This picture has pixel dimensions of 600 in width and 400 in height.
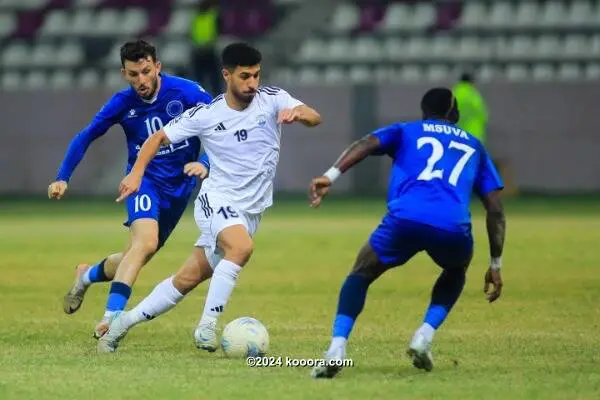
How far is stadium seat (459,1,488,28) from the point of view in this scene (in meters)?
28.4

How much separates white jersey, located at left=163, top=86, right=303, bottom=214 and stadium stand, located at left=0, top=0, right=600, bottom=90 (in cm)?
1749

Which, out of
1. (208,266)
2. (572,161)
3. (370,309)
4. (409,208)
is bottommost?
(572,161)

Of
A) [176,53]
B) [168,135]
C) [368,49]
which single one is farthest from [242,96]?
[176,53]

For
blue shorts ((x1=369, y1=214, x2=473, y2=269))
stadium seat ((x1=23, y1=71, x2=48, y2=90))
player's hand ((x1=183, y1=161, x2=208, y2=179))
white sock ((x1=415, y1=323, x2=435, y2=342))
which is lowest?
stadium seat ((x1=23, y1=71, x2=48, y2=90))

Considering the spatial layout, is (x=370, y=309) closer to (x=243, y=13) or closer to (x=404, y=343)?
(x=404, y=343)

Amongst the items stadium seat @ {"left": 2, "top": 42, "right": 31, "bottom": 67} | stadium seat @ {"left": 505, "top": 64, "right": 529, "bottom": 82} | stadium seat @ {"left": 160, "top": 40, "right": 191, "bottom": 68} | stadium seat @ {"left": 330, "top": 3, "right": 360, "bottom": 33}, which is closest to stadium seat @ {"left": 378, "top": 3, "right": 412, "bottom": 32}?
stadium seat @ {"left": 330, "top": 3, "right": 360, "bottom": 33}

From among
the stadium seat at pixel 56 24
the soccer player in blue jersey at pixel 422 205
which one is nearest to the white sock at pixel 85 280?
the soccer player in blue jersey at pixel 422 205

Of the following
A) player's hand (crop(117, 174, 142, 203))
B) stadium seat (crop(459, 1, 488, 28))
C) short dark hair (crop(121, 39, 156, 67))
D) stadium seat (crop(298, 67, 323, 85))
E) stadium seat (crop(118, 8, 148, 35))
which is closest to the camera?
player's hand (crop(117, 174, 142, 203))

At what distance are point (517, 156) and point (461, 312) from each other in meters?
14.7

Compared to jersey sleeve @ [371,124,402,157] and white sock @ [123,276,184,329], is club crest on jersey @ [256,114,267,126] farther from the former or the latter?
jersey sleeve @ [371,124,402,157]

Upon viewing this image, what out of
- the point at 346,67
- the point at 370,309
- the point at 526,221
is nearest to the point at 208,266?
the point at 370,309

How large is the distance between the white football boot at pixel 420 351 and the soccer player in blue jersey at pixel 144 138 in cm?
246

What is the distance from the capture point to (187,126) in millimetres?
9547

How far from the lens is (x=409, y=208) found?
8.27 meters
